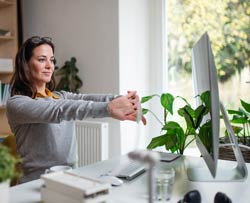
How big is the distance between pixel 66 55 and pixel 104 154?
96 cm

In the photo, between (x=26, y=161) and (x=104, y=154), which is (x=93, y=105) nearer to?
(x=26, y=161)

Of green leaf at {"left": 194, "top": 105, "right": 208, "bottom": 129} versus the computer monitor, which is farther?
green leaf at {"left": 194, "top": 105, "right": 208, "bottom": 129}

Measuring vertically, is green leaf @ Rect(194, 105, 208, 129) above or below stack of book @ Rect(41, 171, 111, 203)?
above

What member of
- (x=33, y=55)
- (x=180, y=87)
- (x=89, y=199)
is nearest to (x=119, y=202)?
(x=89, y=199)

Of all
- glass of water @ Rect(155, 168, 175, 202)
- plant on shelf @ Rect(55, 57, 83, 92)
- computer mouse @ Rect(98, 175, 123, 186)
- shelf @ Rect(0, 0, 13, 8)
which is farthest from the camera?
shelf @ Rect(0, 0, 13, 8)

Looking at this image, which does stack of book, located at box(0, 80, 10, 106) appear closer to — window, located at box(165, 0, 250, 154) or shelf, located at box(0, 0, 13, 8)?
shelf, located at box(0, 0, 13, 8)

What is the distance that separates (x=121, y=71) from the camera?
Answer: 8.64ft

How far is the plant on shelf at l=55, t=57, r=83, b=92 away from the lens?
9.28 ft

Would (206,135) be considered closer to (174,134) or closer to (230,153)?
(174,134)

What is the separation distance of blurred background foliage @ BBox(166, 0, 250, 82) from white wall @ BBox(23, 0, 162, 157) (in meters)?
0.16

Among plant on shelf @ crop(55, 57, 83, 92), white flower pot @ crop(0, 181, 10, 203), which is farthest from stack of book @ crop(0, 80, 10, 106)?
white flower pot @ crop(0, 181, 10, 203)

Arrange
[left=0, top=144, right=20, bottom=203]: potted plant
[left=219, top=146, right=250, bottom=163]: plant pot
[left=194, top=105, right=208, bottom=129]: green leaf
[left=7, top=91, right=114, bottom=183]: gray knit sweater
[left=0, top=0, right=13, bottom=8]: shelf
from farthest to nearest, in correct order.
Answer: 1. [left=0, top=0, right=13, bottom=8]: shelf
2. [left=219, top=146, right=250, bottom=163]: plant pot
3. [left=7, top=91, right=114, bottom=183]: gray knit sweater
4. [left=194, top=105, right=208, bottom=129]: green leaf
5. [left=0, top=144, right=20, bottom=203]: potted plant

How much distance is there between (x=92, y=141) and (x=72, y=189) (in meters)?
1.82

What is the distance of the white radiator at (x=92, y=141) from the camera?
2.63 m
